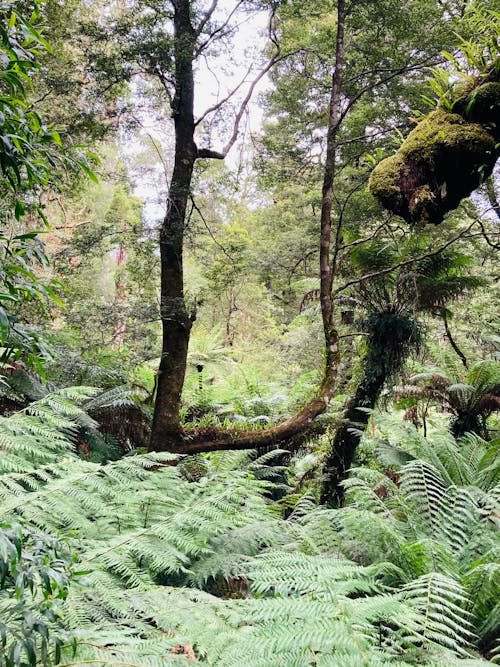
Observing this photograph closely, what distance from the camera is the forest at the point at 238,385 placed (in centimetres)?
108

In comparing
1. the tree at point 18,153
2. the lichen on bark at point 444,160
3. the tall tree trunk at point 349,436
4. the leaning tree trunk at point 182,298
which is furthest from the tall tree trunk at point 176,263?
the tree at point 18,153

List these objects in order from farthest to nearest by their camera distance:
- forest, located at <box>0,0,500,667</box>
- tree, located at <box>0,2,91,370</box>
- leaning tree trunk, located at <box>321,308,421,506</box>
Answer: leaning tree trunk, located at <box>321,308,421,506</box>, forest, located at <box>0,0,500,667</box>, tree, located at <box>0,2,91,370</box>

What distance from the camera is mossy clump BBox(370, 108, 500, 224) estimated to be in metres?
1.91

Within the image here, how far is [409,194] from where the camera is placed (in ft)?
6.96

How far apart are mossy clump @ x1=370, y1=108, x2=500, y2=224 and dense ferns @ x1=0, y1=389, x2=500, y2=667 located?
146 centimetres

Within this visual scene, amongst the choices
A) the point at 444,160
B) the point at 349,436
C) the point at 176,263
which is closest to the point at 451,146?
the point at 444,160

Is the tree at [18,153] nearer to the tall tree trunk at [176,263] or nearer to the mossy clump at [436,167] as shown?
the mossy clump at [436,167]

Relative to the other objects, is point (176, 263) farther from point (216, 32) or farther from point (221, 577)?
point (221, 577)

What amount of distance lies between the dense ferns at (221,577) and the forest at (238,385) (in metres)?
0.01

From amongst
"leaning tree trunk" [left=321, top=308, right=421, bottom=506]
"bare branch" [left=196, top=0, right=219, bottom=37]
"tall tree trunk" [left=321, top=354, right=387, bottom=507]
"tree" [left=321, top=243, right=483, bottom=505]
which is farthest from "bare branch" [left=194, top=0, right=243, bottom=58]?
"tall tree trunk" [left=321, top=354, right=387, bottom=507]

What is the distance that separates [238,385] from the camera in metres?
7.38

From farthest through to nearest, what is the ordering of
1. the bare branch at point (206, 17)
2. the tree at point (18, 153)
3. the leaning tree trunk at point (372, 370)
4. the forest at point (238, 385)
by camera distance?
1. the leaning tree trunk at point (372, 370)
2. the bare branch at point (206, 17)
3. the forest at point (238, 385)
4. the tree at point (18, 153)

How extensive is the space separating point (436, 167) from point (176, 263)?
91.6 inches

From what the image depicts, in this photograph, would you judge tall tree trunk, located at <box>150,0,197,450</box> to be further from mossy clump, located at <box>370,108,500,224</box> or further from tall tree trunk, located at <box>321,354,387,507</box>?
mossy clump, located at <box>370,108,500,224</box>
